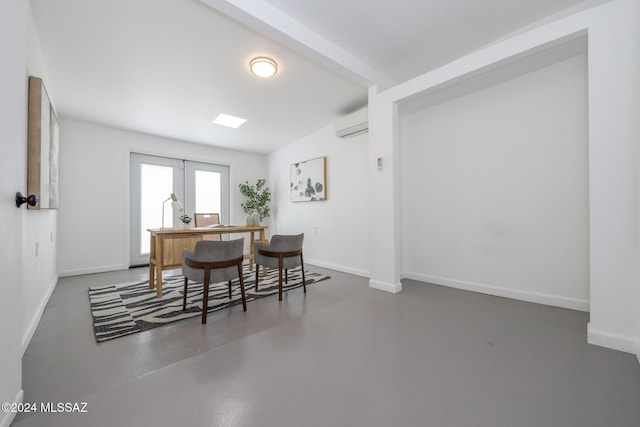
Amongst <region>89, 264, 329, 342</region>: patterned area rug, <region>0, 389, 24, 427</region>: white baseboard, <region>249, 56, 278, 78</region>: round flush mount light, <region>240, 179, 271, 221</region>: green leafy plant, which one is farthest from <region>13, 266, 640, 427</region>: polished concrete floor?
<region>240, 179, 271, 221</region>: green leafy plant

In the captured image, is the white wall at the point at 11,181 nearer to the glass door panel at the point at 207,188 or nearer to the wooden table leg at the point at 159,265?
the wooden table leg at the point at 159,265

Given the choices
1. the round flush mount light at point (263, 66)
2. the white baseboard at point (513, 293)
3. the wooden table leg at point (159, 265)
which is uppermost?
the round flush mount light at point (263, 66)

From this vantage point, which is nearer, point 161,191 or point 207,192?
point 161,191

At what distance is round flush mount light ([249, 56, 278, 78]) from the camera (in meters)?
2.74

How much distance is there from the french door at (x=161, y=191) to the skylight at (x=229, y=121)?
122 centimetres

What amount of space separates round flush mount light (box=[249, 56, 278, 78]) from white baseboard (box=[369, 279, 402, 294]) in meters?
2.79

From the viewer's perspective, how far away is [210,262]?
2.21 m

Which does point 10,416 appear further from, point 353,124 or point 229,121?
point 353,124

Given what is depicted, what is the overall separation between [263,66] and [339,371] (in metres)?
2.99

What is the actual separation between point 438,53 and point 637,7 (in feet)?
4.94

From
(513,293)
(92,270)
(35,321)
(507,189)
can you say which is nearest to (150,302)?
(35,321)

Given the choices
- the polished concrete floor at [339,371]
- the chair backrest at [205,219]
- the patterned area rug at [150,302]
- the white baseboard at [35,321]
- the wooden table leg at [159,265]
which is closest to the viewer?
the polished concrete floor at [339,371]

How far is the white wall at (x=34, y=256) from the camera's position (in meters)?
1.87

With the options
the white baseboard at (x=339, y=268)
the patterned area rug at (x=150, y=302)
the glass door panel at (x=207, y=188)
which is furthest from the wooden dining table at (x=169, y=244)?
the glass door panel at (x=207, y=188)
